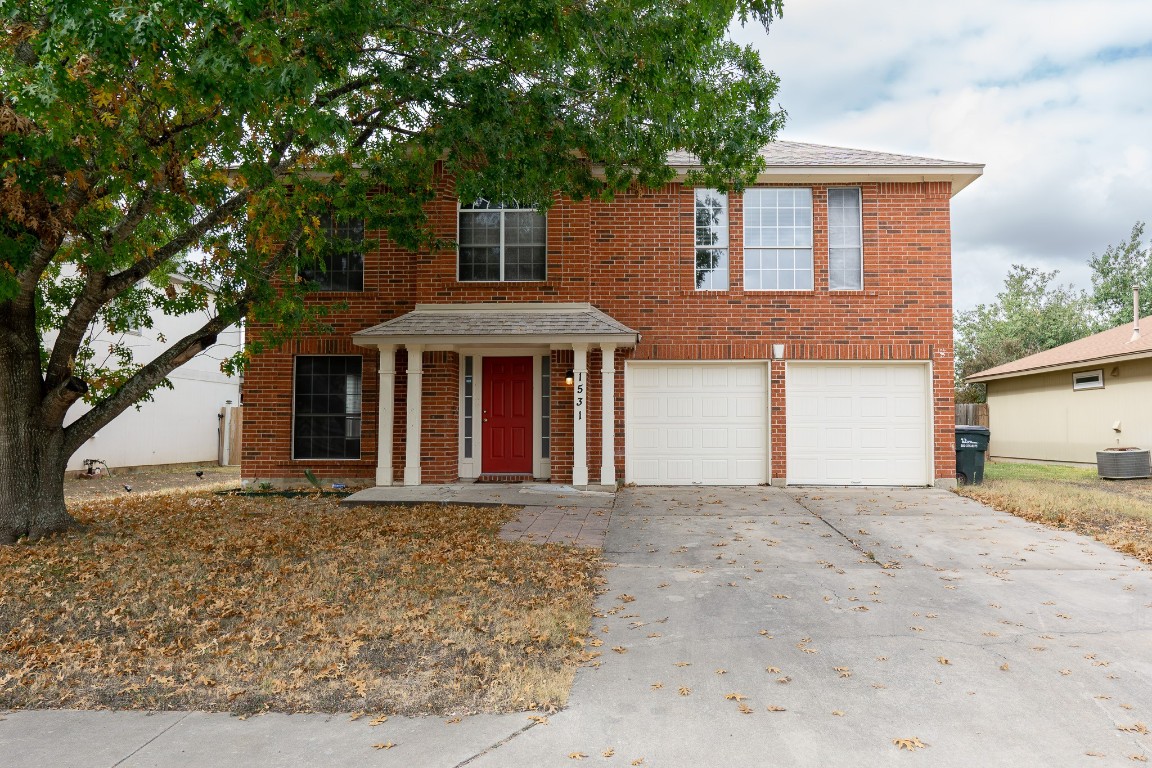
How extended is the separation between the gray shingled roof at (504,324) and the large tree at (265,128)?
161 cm

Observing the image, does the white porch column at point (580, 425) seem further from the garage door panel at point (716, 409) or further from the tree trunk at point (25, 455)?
the tree trunk at point (25, 455)

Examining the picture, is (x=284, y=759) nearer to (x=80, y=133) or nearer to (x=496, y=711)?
(x=496, y=711)

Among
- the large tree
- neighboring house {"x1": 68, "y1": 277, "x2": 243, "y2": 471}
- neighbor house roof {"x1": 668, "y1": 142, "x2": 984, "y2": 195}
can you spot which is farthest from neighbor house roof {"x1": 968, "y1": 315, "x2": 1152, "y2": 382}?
neighboring house {"x1": 68, "y1": 277, "x2": 243, "y2": 471}

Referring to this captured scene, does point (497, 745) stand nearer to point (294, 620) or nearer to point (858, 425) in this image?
point (294, 620)

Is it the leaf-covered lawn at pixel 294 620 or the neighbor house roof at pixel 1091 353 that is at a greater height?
the neighbor house roof at pixel 1091 353

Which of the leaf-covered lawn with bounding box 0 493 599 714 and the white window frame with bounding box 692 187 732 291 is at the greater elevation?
the white window frame with bounding box 692 187 732 291

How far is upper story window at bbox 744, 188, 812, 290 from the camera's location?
12.1 meters

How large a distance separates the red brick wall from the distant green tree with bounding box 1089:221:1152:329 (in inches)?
1219

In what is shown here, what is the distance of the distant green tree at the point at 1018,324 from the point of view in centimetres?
3195

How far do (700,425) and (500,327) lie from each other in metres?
3.78


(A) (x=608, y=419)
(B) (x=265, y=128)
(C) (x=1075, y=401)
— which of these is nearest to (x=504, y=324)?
(A) (x=608, y=419)

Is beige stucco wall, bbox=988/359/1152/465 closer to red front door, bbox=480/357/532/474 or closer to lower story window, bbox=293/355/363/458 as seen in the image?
red front door, bbox=480/357/532/474

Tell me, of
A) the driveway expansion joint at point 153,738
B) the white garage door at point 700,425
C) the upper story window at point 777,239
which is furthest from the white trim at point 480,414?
the driveway expansion joint at point 153,738

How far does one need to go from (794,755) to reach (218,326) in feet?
25.3
